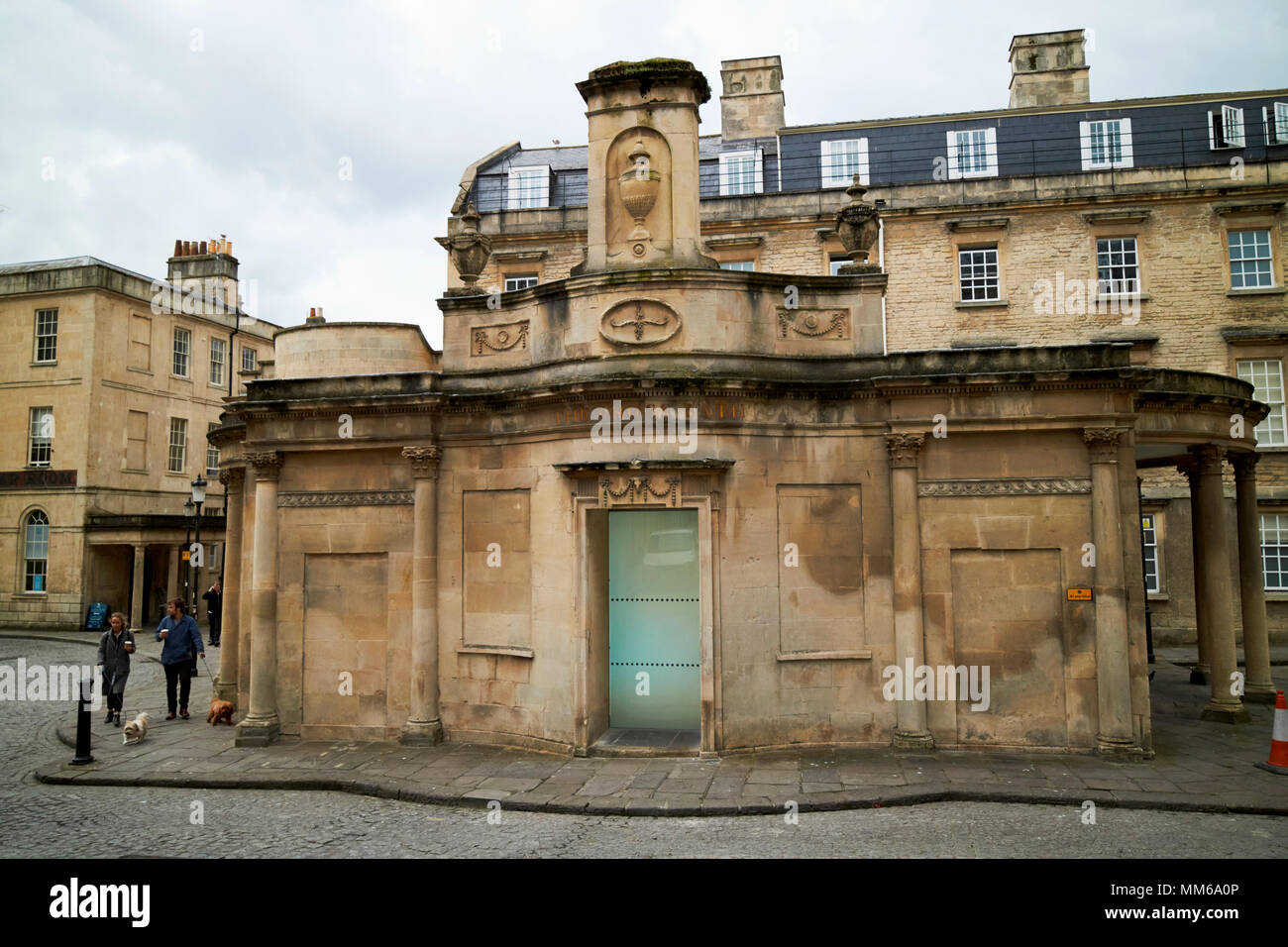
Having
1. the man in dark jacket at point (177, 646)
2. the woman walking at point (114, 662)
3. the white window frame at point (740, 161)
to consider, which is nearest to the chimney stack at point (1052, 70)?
the white window frame at point (740, 161)

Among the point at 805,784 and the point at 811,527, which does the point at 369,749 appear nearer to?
the point at 805,784

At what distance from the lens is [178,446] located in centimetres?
3656

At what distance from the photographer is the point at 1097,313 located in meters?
26.1

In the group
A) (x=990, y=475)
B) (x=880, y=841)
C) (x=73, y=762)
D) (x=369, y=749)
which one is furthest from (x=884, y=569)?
(x=73, y=762)

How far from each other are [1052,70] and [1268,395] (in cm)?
1351

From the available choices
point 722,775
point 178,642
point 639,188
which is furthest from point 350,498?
point 722,775

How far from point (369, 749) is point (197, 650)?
16.5 feet

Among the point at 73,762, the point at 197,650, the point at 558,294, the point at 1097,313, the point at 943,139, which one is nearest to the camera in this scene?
the point at 73,762

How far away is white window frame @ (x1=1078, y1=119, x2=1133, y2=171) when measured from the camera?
2816 cm

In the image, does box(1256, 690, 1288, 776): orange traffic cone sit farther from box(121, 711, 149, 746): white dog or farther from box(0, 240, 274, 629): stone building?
box(0, 240, 274, 629): stone building

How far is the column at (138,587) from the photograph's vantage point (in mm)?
31641

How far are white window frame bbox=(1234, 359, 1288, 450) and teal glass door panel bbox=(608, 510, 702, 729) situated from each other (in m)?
20.8

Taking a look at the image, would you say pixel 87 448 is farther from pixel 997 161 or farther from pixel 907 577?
pixel 997 161

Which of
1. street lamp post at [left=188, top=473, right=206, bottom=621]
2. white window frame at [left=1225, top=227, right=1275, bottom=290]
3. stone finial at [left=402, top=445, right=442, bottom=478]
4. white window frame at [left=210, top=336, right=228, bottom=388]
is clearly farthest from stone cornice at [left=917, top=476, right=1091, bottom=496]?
white window frame at [left=210, top=336, right=228, bottom=388]
